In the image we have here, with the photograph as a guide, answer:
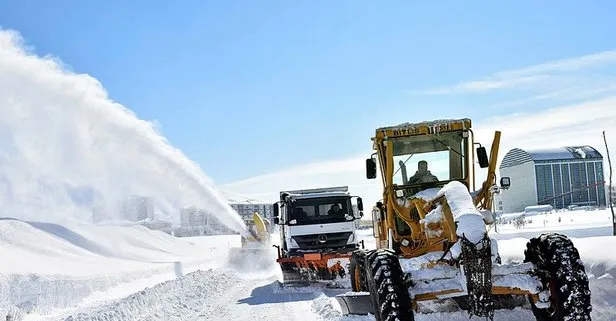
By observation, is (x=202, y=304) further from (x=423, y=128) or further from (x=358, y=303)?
(x=423, y=128)

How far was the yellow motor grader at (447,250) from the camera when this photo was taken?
624cm

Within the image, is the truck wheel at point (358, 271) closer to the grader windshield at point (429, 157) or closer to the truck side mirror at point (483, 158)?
the grader windshield at point (429, 157)

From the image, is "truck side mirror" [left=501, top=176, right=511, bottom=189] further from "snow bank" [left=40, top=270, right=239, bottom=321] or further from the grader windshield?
"snow bank" [left=40, top=270, right=239, bottom=321]

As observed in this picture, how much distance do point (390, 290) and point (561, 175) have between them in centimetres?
7917

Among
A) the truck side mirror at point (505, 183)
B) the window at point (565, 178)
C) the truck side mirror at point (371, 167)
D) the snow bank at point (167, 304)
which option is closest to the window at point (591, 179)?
the window at point (565, 178)

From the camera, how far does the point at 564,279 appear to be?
20.8 ft

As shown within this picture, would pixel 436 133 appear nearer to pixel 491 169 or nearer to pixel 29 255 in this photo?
pixel 491 169

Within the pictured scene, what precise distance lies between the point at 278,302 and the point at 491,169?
641 centimetres

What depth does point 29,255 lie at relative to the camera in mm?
21625

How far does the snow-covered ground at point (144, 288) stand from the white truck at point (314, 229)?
3.42ft

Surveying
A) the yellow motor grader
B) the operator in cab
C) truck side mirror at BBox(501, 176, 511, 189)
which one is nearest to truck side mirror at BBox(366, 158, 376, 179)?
the yellow motor grader

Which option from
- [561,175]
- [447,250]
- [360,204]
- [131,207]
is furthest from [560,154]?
[447,250]

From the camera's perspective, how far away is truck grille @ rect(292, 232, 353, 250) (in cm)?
1762

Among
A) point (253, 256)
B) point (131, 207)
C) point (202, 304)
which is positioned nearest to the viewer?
point (202, 304)
